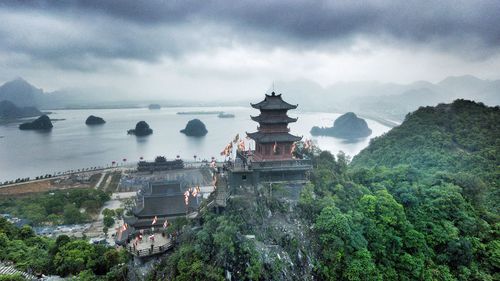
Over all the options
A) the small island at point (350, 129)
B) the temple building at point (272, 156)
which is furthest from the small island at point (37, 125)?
the temple building at point (272, 156)

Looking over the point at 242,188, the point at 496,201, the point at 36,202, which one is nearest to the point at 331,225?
the point at 242,188

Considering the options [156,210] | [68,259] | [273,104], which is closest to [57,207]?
[156,210]

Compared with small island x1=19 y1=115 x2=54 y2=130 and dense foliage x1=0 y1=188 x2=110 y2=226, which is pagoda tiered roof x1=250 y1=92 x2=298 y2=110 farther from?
small island x1=19 y1=115 x2=54 y2=130

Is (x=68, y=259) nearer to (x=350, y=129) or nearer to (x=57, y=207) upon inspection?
(x=57, y=207)

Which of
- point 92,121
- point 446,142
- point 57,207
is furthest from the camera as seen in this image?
point 92,121

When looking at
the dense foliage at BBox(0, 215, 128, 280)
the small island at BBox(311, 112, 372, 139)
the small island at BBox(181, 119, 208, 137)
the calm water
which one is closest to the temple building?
the dense foliage at BBox(0, 215, 128, 280)

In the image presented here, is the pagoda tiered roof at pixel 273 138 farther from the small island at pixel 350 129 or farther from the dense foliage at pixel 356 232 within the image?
the small island at pixel 350 129

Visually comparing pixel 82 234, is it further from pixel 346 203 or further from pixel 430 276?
pixel 430 276
